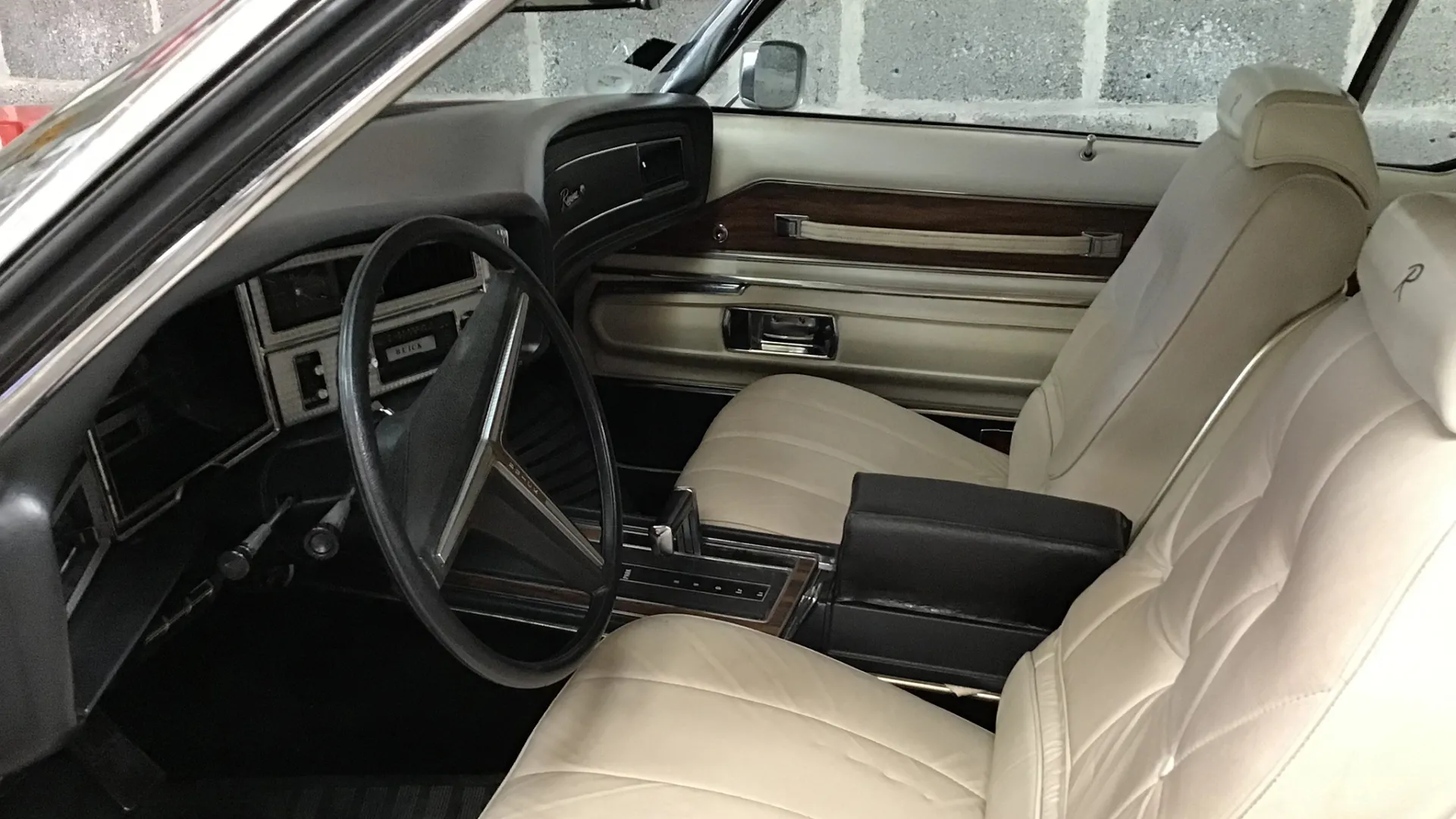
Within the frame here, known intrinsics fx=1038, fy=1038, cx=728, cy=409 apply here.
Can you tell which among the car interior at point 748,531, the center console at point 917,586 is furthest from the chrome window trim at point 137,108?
the center console at point 917,586

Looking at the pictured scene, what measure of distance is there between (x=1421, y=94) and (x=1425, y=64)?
64 mm

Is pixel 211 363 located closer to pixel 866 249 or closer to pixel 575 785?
pixel 575 785

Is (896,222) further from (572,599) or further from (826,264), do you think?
(572,599)

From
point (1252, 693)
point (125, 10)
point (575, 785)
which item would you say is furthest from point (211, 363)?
point (125, 10)

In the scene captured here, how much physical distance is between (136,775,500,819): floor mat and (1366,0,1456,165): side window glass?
2268mm

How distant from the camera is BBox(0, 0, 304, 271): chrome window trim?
1.89 feet

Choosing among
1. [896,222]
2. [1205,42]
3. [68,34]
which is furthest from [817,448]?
[68,34]

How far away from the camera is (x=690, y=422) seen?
88.0 inches

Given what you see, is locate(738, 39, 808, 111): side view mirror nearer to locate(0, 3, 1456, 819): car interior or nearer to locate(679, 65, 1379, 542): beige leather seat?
locate(0, 3, 1456, 819): car interior

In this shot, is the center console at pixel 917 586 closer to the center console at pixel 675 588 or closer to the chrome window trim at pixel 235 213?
the center console at pixel 675 588

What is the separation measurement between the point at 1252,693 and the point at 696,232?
1.58 metres

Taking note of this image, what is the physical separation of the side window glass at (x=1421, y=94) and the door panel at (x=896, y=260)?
77cm

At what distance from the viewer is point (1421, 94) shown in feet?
7.72

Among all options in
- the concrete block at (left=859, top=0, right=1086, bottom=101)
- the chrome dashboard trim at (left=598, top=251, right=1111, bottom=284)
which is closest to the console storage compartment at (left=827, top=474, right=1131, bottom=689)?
the chrome dashboard trim at (left=598, top=251, right=1111, bottom=284)
